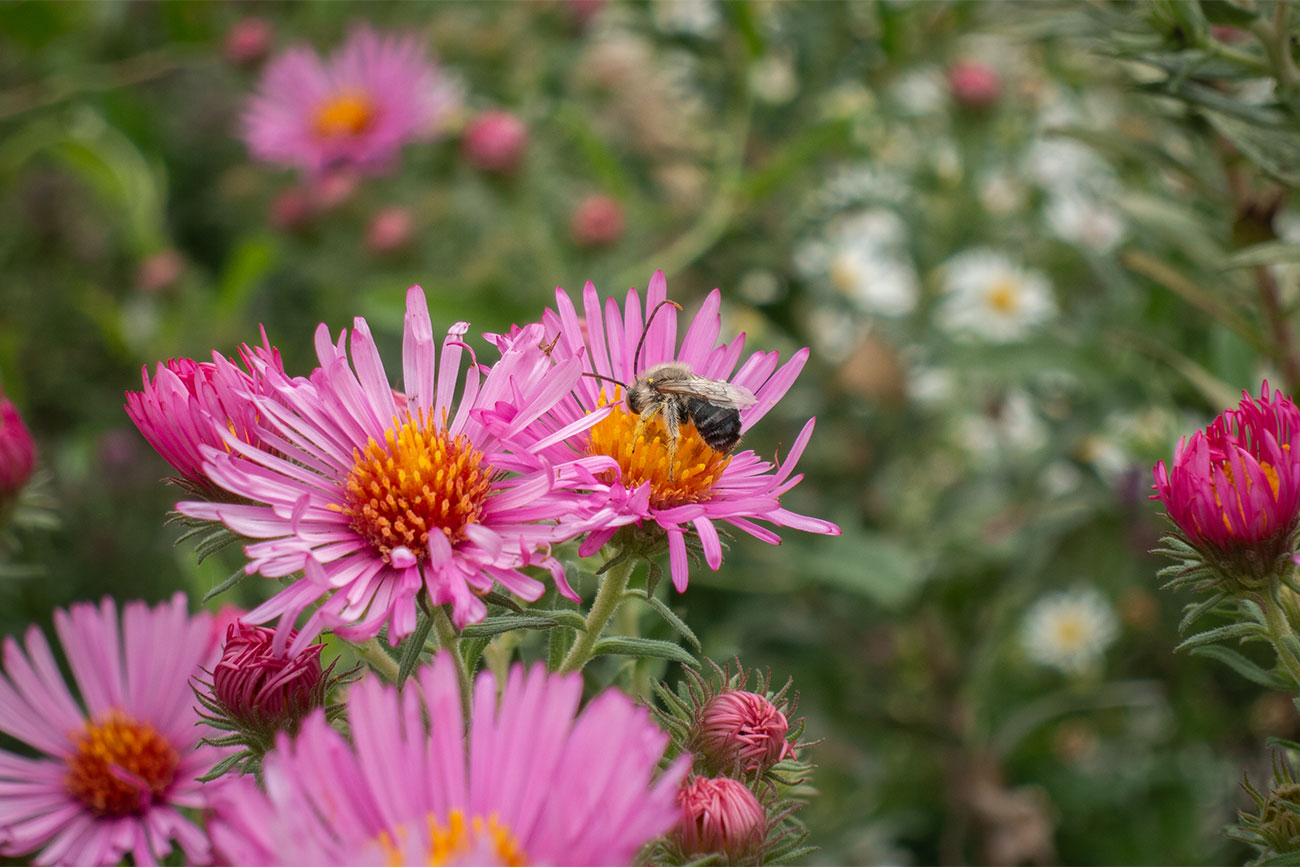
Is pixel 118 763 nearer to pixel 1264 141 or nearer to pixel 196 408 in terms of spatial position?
pixel 196 408

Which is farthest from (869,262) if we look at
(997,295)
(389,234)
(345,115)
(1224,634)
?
(1224,634)

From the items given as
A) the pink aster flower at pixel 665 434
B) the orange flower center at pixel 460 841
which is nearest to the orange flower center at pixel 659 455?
the pink aster flower at pixel 665 434

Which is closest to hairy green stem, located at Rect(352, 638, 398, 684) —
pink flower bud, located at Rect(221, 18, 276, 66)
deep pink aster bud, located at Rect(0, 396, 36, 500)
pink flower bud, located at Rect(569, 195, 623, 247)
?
deep pink aster bud, located at Rect(0, 396, 36, 500)

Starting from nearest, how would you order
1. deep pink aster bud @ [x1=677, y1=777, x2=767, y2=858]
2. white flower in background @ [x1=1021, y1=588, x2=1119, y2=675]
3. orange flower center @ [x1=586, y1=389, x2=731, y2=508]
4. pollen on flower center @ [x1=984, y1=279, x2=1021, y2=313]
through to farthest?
deep pink aster bud @ [x1=677, y1=777, x2=767, y2=858], orange flower center @ [x1=586, y1=389, x2=731, y2=508], white flower in background @ [x1=1021, y1=588, x2=1119, y2=675], pollen on flower center @ [x1=984, y1=279, x2=1021, y2=313]

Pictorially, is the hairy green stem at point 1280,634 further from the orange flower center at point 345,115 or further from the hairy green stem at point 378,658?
the orange flower center at point 345,115

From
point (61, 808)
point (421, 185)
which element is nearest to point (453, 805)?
point (61, 808)

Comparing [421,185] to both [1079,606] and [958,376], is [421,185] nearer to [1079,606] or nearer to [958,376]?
[958,376]

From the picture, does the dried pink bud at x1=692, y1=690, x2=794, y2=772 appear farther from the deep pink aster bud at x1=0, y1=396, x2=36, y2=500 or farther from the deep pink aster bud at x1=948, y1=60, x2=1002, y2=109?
the deep pink aster bud at x1=948, y1=60, x2=1002, y2=109

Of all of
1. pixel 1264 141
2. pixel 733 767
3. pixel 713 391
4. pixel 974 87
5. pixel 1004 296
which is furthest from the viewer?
pixel 1004 296
